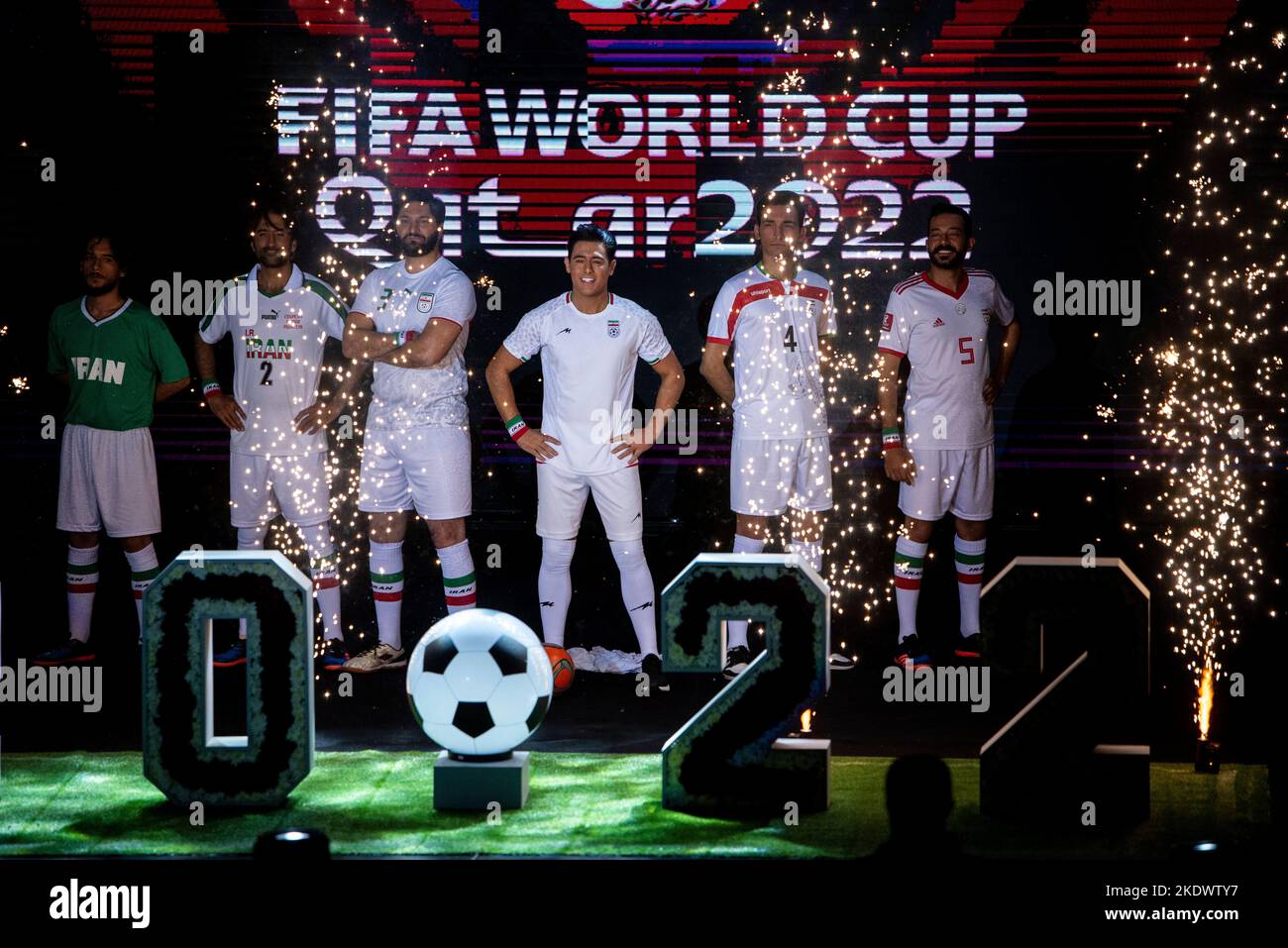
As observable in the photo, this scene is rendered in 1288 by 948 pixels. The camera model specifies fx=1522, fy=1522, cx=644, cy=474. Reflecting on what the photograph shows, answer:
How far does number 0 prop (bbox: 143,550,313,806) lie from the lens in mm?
4883

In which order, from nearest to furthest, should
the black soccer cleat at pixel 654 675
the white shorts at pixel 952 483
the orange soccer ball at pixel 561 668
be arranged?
1. the orange soccer ball at pixel 561 668
2. the black soccer cleat at pixel 654 675
3. the white shorts at pixel 952 483

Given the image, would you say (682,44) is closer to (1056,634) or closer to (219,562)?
(1056,634)

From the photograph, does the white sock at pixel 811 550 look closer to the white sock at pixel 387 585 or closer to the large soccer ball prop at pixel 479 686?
the white sock at pixel 387 585

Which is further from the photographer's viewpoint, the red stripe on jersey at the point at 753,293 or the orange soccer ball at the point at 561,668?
the red stripe on jersey at the point at 753,293

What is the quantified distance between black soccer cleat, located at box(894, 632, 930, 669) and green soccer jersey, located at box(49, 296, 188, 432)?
12.8ft

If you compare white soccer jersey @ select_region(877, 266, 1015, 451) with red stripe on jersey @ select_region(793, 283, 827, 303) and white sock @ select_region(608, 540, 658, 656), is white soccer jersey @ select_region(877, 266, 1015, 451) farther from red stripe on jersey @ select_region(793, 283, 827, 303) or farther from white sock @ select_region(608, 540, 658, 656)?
white sock @ select_region(608, 540, 658, 656)

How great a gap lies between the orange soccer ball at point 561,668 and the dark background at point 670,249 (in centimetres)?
91

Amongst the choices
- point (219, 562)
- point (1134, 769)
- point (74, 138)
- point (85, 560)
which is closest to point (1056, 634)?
point (1134, 769)

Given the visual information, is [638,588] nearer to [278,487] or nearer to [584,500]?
[584,500]

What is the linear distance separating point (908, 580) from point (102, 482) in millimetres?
4025

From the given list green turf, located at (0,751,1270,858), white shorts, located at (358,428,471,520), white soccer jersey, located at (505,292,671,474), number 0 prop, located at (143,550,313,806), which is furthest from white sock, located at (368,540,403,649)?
number 0 prop, located at (143,550,313,806)

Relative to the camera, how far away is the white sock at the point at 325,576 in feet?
24.9

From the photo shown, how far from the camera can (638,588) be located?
7301 millimetres

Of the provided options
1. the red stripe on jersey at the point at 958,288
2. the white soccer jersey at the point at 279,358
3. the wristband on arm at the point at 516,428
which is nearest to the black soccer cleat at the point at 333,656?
the white soccer jersey at the point at 279,358
